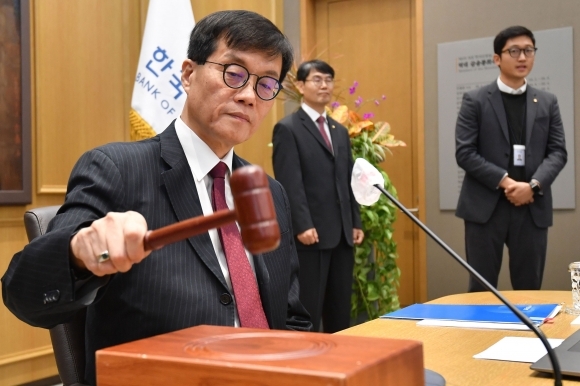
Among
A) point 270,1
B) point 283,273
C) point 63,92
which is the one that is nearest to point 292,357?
point 283,273

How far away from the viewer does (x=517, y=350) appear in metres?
1.29

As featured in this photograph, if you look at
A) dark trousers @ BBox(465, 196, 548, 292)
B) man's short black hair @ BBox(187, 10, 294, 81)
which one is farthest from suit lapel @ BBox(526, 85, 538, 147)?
man's short black hair @ BBox(187, 10, 294, 81)

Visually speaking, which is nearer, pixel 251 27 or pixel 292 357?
pixel 292 357

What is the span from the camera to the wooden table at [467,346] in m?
1.09

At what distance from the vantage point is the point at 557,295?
6.84ft

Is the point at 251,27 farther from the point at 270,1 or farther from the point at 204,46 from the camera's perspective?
the point at 270,1

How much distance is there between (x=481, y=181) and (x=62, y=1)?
101 inches

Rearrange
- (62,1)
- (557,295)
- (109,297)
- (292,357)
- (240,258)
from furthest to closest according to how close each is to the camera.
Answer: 1. (62,1)
2. (557,295)
3. (240,258)
4. (109,297)
5. (292,357)

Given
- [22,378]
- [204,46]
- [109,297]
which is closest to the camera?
[109,297]

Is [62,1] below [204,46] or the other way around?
the other way around

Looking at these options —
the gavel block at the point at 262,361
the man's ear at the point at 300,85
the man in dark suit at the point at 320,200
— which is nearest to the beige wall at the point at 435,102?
the man in dark suit at the point at 320,200

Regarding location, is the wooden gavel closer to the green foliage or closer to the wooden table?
the wooden table

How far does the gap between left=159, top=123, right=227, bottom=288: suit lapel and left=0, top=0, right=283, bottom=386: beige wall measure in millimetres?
2455

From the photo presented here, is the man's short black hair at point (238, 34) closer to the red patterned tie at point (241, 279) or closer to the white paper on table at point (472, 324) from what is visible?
the red patterned tie at point (241, 279)
